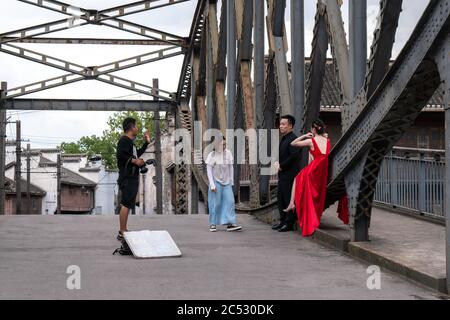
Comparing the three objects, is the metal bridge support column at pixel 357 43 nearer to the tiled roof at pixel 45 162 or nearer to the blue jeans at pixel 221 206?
the blue jeans at pixel 221 206

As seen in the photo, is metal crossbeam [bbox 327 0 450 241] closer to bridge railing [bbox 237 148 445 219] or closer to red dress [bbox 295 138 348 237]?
red dress [bbox 295 138 348 237]

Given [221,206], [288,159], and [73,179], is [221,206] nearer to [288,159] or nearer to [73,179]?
[288,159]

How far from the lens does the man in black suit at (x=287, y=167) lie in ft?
34.8

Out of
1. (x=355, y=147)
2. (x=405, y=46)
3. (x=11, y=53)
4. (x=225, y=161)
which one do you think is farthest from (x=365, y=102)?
(x=11, y=53)

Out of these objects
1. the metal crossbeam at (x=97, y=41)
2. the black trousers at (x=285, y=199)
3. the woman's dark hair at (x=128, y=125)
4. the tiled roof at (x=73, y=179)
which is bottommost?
the tiled roof at (x=73, y=179)

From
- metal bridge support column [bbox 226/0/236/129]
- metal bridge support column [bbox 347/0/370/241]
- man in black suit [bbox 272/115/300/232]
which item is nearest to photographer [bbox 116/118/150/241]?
man in black suit [bbox 272/115/300/232]

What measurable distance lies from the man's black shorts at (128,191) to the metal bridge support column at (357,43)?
3304 mm

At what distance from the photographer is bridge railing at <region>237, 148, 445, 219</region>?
1229 cm

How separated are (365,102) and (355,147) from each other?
60 cm

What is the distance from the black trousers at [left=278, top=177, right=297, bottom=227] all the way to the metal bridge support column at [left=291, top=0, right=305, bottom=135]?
0.80m

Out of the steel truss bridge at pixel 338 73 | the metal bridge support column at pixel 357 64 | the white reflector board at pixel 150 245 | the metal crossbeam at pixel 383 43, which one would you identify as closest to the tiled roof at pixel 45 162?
the steel truss bridge at pixel 338 73

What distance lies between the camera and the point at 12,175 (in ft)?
231

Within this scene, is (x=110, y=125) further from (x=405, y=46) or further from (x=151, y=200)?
(x=405, y=46)

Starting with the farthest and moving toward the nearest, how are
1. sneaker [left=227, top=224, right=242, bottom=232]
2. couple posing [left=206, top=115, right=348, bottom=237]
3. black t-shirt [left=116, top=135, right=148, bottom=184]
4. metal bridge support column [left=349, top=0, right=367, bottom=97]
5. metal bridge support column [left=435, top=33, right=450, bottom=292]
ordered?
1. sneaker [left=227, top=224, right=242, bottom=232]
2. black t-shirt [left=116, top=135, right=148, bottom=184]
3. couple posing [left=206, top=115, right=348, bottom=237]
4. metal bridge support column [left=349, top=0, right=367, bottom=97]
5. metal bridge support column [left=435, top=33, right=450, bottom=292]
